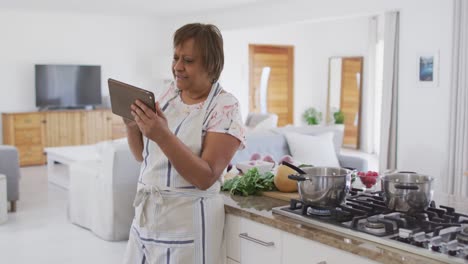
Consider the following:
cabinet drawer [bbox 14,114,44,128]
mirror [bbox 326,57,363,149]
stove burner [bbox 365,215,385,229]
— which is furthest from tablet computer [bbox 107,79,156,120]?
mirror [bbox 326,57,363,149]

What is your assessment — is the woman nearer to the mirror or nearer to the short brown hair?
the short brown hair

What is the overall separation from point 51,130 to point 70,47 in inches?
57.6

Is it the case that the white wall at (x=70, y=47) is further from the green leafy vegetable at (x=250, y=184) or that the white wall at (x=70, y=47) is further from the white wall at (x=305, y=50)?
the green leafy vegetable at (x=250, y=184)

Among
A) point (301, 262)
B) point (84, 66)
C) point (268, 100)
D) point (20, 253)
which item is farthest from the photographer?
point (268, 100)

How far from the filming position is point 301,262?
64.1 inches

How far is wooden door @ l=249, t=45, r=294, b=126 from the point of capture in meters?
9.88

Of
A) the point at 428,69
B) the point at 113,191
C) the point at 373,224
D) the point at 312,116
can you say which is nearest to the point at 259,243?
the point at 373,224

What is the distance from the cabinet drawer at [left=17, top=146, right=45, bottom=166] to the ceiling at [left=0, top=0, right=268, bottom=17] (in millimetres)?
2115

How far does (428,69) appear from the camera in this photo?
555 cm

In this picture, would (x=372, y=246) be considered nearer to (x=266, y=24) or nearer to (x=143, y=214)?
(x=143, y=214)

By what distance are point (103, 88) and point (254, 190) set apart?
751 centimetres

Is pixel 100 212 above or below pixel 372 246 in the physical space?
below

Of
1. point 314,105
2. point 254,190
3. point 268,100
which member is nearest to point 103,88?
point 268,100

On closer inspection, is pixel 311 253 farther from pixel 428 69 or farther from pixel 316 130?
pixel 428 69
